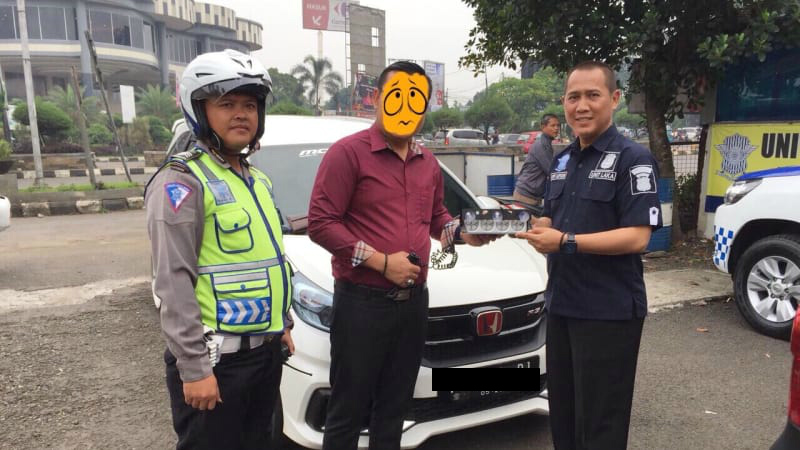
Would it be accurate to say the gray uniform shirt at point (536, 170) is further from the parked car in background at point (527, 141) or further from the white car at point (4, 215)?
the parked car in background at point (527, 141)

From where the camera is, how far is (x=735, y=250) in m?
4.80

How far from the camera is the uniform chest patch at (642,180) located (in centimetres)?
206

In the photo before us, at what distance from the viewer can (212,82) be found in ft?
5.81

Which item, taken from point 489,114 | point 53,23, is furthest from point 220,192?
point 53,23

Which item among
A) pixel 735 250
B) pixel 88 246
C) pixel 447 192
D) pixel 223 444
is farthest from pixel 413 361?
pixel 88 246

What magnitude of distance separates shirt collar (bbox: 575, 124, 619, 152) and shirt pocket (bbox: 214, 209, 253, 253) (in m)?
1.32

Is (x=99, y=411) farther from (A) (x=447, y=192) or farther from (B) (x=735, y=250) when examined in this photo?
(B) (x=735, y=250)

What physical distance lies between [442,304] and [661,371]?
2.20m

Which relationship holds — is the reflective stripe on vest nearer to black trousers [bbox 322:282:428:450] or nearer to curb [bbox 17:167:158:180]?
black trousers [bbox 322:282:428:450]

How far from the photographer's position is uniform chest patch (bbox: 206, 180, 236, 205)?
5.71 feet

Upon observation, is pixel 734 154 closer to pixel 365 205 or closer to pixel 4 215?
pixel 365 205

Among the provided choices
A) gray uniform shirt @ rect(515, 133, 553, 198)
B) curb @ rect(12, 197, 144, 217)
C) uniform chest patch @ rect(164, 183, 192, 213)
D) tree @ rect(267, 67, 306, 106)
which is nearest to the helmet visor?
uniform chest patch @ rect(164, 183, 192, 213)

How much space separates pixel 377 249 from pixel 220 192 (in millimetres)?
716

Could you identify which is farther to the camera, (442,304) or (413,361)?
(442,304)
